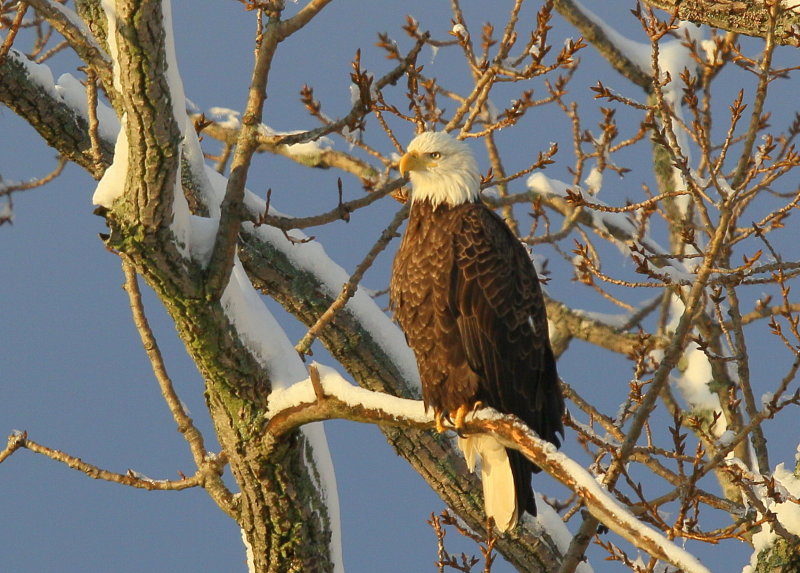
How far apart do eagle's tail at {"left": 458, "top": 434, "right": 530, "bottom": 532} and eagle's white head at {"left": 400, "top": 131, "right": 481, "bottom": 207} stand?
1032 mm

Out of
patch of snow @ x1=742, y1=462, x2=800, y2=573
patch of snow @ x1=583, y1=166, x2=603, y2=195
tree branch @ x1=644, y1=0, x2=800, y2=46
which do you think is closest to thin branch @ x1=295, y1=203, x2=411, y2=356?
tree branch @ x1=644, y1=0, x2=800, y2=46

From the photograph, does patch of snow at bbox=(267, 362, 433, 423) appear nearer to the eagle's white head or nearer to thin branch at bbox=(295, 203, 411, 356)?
thin branch at bbox=(295, 203, 411, 356)

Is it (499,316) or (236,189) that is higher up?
(236,189)

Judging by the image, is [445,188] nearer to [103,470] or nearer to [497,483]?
[497,483]

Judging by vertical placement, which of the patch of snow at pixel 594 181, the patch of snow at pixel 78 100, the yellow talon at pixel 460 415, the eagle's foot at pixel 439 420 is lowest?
the eagle's foot at pixel 439 420

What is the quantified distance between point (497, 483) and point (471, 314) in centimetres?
87

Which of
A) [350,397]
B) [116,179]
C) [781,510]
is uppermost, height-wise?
[116,179]

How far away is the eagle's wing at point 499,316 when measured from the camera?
13.2 feet

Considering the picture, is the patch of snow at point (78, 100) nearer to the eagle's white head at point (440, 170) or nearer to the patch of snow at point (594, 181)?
the eagle's white head at point (440, 170)

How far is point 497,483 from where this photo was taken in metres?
4.46

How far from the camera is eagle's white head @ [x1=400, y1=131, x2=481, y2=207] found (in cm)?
434

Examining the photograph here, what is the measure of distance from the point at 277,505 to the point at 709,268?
1.97 metres

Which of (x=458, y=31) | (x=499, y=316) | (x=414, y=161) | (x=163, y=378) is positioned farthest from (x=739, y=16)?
(x=163, y=378)

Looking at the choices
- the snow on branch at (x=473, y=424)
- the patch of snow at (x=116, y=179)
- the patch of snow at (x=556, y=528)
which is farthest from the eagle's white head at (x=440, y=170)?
the patch of snow at (x=556, y=528)
